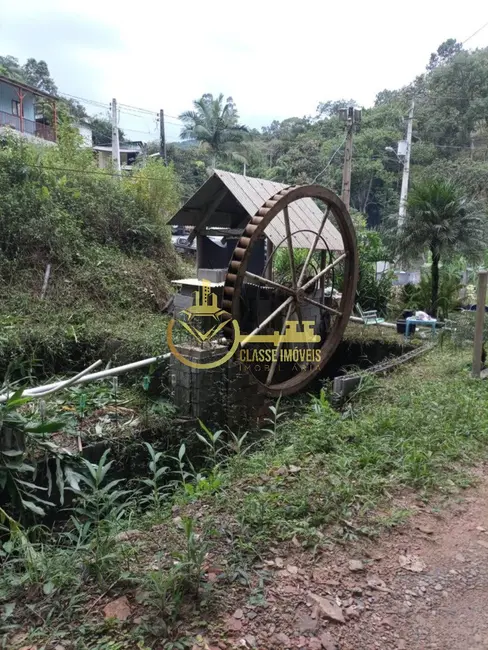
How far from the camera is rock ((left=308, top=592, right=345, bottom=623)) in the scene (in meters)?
1.78

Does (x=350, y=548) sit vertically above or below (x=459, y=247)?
below

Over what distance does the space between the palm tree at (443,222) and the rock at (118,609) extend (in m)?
7.14

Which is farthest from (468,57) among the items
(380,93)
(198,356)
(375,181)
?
(198,356)

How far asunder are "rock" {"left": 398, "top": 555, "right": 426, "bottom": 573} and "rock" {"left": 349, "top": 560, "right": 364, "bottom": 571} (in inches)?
7.8

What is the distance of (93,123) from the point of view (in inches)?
1323

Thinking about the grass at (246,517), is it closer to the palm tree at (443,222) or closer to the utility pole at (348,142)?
the palm tree at (443,222)

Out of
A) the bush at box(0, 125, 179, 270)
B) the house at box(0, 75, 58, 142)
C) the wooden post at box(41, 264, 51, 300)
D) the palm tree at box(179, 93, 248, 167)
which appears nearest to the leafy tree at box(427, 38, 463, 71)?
the palm tree at box(179, 93, 248, 167)

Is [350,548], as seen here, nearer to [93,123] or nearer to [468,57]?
[468,57]

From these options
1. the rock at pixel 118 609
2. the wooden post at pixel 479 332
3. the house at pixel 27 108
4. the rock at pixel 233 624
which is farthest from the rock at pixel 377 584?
the house at pixel 27 108

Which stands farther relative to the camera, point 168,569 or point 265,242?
point 265,242

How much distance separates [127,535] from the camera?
2.31 m

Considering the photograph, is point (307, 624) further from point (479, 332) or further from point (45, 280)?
point (45, 280)

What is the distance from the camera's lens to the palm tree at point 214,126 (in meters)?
25.0

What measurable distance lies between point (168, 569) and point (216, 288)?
13.4 ft
